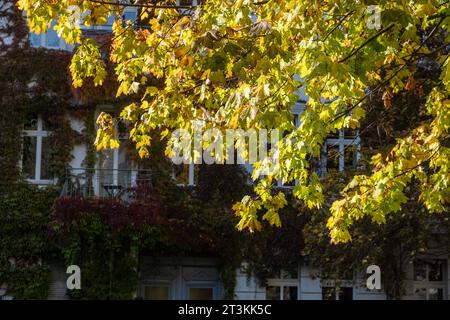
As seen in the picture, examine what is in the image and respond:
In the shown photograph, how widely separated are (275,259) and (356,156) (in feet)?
12.0

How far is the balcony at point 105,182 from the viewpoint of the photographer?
21.3 meters

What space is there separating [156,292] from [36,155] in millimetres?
4714

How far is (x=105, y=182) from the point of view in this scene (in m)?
21.8

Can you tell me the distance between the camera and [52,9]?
31.8 feet

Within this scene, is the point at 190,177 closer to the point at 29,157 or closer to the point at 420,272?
the point at 29,157

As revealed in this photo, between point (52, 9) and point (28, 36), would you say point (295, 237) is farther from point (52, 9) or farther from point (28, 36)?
point (52, 9)

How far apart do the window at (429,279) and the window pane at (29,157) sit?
33.9 ft

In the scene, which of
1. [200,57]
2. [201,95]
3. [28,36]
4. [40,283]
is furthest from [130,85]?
[28,36]

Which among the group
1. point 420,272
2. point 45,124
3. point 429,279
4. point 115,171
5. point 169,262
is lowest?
point 429,279

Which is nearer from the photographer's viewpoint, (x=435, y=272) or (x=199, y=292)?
(x=199, y=292)

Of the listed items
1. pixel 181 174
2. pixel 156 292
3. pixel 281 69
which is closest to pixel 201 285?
pixel 156 292

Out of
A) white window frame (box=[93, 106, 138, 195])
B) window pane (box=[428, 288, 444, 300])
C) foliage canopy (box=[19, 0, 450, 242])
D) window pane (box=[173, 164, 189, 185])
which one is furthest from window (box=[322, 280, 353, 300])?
foliage canopy (box=[19, 0, 450, 242])

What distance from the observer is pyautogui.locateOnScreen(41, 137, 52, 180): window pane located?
21.8m

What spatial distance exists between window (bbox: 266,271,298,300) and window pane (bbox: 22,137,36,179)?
6.77m
